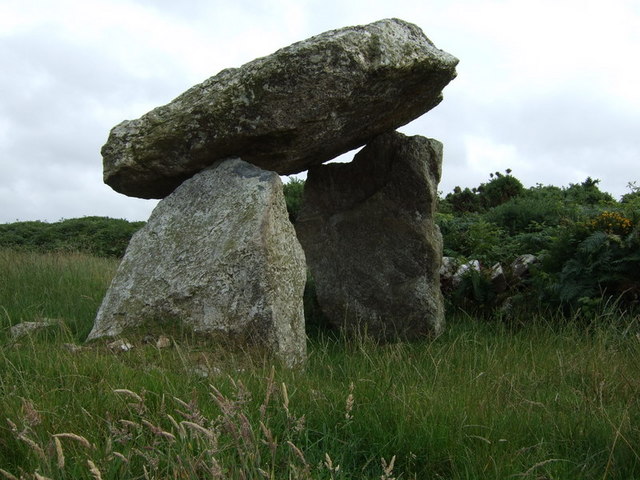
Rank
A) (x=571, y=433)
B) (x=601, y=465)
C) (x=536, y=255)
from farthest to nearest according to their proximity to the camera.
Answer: (x=536, y=255), (x=571, y=433), (x=601, y=465)

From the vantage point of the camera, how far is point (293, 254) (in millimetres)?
6215

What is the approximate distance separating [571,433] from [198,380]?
2.22 m

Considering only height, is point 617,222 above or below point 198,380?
above

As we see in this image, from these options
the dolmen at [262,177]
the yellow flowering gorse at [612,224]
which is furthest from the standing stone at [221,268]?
the yellow flowering gorse at [612,224]

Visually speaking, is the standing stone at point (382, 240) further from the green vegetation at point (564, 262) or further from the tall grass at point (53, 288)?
the tall grass at point (53, 288)

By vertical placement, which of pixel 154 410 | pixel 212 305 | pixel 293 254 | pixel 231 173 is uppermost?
pixel 231 173

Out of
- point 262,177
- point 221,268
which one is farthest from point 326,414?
point 262,177

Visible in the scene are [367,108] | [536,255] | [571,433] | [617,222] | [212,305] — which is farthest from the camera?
[536,255]

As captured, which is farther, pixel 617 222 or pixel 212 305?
pixel 617 222

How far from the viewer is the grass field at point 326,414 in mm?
2977

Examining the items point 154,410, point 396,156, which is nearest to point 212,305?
point 154,410

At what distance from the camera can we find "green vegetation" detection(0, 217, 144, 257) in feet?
50.5

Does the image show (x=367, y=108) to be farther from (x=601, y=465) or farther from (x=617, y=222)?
(x=601, y=465)

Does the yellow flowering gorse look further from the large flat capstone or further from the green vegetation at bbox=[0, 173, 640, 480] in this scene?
the large flat capstone
